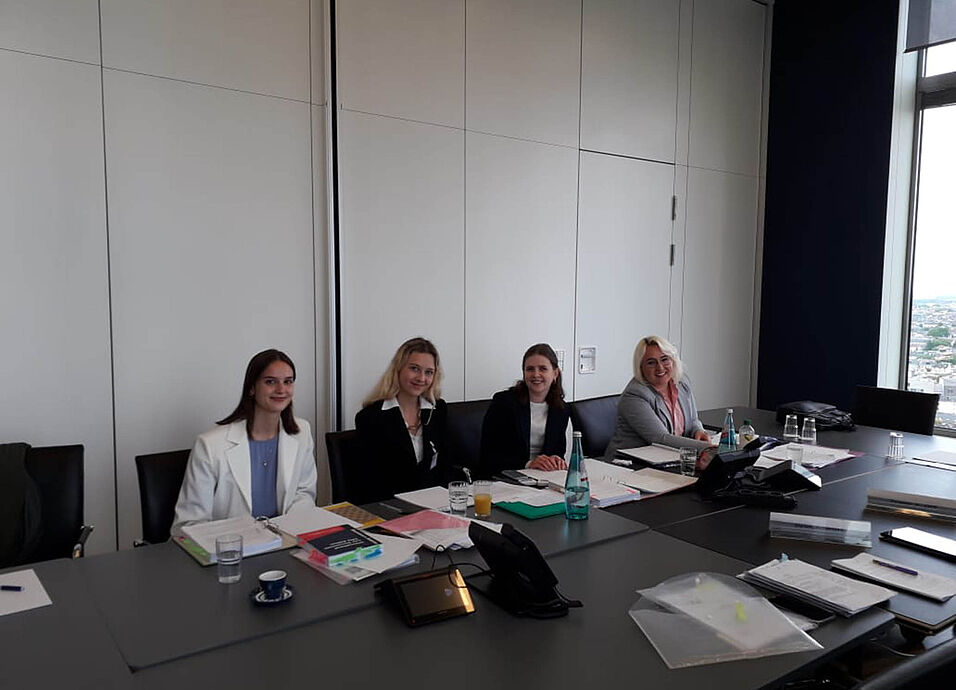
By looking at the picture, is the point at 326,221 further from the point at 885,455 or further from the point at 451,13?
the point at 885,455

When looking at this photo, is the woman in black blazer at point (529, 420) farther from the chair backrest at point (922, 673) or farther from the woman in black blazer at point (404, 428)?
the chair backrest at point (922, 673)

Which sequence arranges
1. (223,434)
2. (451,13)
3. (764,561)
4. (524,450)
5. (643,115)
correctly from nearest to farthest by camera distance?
1. (764,561)
2. (223,434)
3. (524,450)
4. (451,13)
5. (643,115)

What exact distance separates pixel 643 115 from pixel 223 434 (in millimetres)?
3940

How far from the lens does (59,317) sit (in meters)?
3.09

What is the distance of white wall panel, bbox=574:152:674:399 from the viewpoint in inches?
197

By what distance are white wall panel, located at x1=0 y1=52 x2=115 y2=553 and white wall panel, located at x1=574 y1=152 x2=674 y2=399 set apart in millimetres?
2993

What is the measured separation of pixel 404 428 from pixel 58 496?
4.28ft

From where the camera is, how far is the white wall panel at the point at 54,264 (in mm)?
2969

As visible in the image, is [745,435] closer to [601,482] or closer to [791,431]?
[791,431]

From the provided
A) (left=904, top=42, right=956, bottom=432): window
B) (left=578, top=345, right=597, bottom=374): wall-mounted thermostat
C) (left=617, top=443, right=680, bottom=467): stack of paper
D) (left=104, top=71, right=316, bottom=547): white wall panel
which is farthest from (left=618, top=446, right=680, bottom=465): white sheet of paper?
(left=904, top=42, right=956, bottom=432): window

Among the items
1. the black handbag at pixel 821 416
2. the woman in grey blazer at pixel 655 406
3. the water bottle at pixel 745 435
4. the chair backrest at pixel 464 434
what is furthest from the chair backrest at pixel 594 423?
the black handbag at pixel 821 416

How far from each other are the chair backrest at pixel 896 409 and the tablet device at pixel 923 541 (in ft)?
7.48

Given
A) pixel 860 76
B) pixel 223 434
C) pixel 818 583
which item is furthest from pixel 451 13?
pixel 818 583

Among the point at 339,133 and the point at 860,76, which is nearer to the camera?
the point at 339,133
